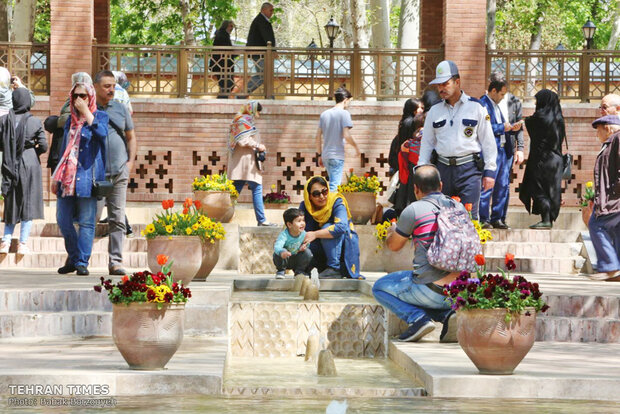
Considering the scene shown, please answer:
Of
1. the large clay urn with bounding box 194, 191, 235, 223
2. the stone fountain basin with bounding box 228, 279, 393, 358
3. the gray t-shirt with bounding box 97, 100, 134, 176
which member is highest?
the gray t-shirt with bounding box 97, 100, 134, 176

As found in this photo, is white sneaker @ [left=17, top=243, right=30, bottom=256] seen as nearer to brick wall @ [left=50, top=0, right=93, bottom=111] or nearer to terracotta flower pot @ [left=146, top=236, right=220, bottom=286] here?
terracotta flower pot @ [left=146, top=236, right=220, bottom=286]

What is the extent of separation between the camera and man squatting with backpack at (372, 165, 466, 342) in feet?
31.6

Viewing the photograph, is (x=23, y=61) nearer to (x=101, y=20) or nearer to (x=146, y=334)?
(x=101, y=20)

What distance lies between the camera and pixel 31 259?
1467 cm

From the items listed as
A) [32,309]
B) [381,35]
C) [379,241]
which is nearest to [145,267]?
[379,241]

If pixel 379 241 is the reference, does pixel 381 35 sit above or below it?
above

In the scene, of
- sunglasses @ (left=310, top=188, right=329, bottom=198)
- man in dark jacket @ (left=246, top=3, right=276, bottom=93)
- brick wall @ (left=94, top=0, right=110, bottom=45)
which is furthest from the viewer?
brick wall @ (left=94, top=0, right=110, bottom=45)

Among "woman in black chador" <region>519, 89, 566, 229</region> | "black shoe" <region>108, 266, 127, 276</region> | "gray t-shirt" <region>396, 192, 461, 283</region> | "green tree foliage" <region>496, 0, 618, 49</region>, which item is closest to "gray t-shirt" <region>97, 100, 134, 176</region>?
"black shoe" <region>108, 266, 127, 276</region>

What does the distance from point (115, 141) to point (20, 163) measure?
2.28m

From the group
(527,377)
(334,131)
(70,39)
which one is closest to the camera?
(527,377)

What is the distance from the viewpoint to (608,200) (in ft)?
42.3

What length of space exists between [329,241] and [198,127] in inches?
319

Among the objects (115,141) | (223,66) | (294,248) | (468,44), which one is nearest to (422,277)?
(294,248)

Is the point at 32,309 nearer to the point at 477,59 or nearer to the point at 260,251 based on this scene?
the point at 260,251
